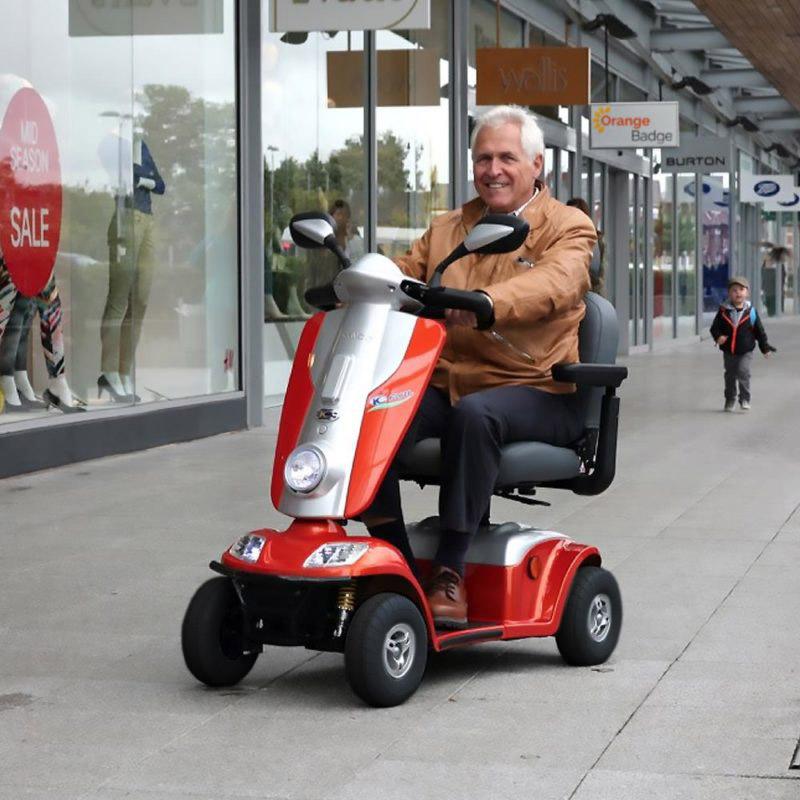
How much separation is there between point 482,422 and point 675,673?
88cm

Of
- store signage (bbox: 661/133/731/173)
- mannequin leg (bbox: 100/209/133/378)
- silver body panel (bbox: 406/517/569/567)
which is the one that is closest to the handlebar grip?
silver body panel (bbox: 406/517/569/567)

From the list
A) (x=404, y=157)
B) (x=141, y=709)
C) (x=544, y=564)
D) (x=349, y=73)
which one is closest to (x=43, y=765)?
(x=141, y=709)

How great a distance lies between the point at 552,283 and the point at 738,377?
1028 cm

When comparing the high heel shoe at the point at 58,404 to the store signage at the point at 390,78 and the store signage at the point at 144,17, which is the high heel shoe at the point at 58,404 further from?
the store signage at the point at 390,78

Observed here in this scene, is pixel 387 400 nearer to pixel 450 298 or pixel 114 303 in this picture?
pixel 450 298

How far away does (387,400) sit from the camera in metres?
4.37

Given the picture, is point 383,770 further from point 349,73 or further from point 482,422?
point 349,73

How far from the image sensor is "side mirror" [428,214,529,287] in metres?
4.39

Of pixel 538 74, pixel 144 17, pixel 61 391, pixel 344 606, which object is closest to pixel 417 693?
pixel 344 606

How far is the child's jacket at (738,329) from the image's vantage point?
49.4 ft

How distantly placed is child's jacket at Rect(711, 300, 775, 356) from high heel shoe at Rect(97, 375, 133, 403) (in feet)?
19.0

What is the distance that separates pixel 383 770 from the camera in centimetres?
374

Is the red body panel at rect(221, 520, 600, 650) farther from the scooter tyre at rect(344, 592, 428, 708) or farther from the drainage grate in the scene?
the drainage grate

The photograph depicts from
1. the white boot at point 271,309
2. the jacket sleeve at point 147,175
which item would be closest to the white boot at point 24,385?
the jacket sleeve at point 147,175
